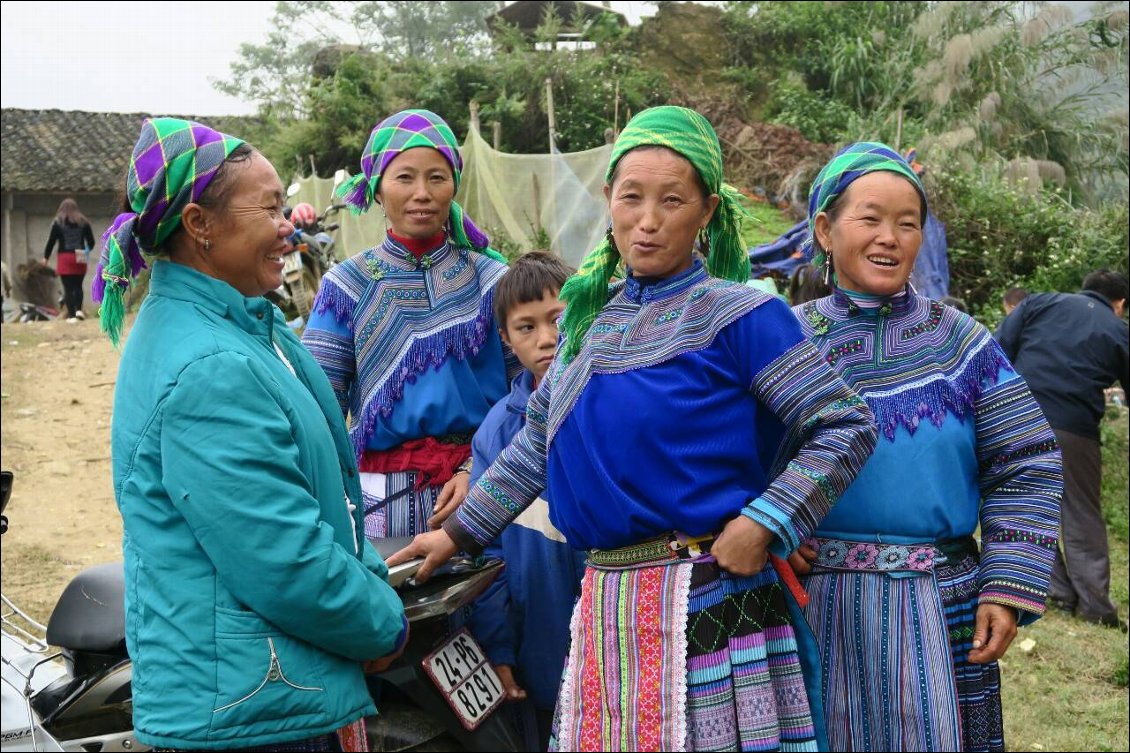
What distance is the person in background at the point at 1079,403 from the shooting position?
6.60 m

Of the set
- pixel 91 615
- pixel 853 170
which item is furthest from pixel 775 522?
pixel 91 615

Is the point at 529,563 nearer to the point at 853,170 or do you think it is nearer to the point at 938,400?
the point at 938,400

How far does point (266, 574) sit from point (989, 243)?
33.2ft

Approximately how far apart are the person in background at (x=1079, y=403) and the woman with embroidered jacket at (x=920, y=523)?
466 centimetres

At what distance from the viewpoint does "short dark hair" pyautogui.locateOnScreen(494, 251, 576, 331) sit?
3.00 m

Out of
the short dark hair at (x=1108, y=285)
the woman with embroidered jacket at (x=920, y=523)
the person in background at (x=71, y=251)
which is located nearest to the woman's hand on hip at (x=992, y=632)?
the woman with embroidered jacket at (x=920, y=523)

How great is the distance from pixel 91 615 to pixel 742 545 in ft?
7.00

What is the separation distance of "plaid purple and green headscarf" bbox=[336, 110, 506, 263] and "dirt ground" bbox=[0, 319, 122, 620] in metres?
3.98

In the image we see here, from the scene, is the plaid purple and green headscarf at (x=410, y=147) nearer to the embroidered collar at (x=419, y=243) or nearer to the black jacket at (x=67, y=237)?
the embroidered collar at (x=419, y=243)

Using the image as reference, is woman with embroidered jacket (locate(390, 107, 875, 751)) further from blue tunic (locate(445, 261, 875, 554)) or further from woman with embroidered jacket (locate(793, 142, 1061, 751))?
woman with embroidered jacket (locate(793, 142, 1061, 751))

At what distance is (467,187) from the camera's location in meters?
10.7

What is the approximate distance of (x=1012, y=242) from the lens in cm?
1076

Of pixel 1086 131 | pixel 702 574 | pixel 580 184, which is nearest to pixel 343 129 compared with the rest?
pixel 580 184

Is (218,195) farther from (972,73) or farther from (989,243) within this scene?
(972,73)
